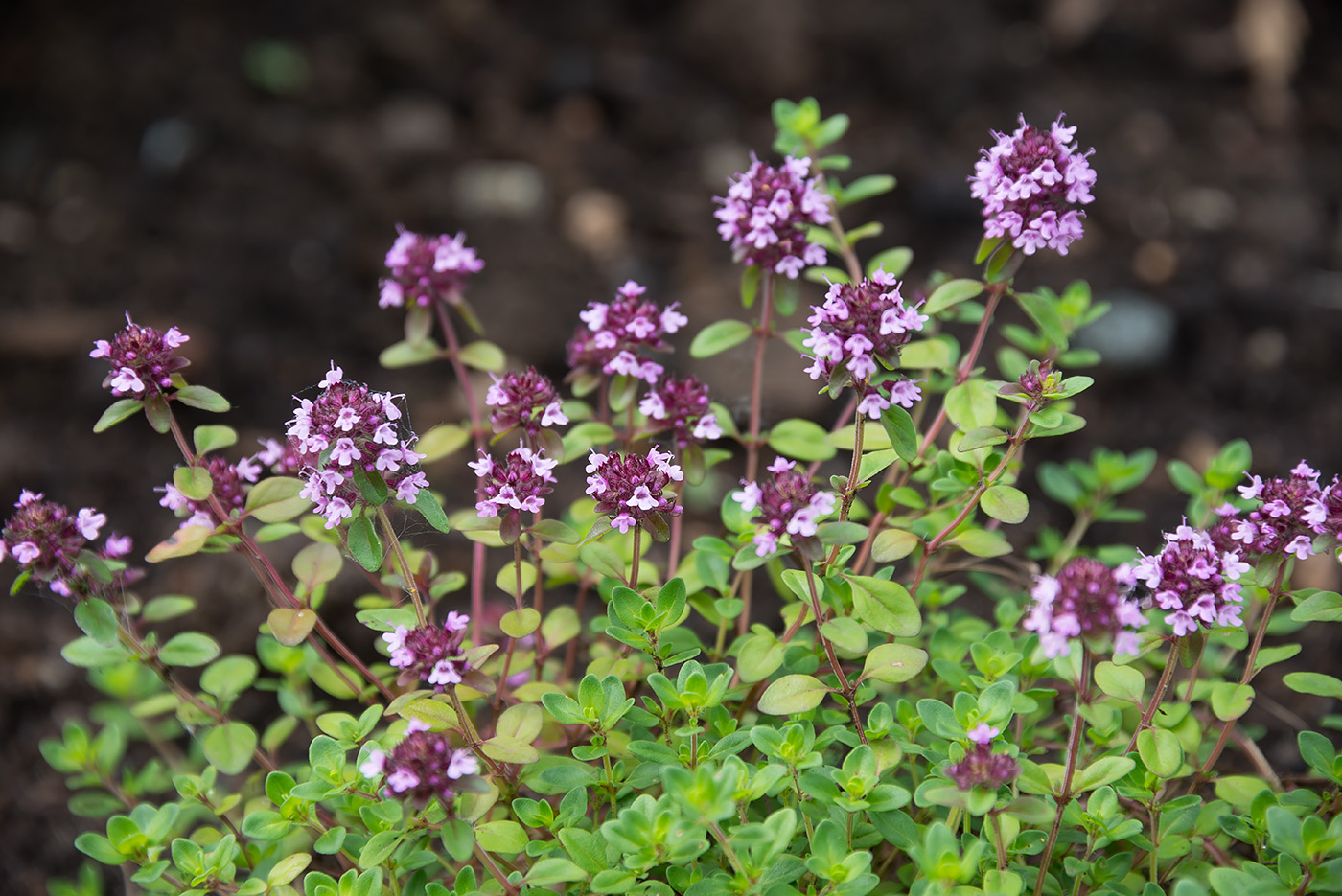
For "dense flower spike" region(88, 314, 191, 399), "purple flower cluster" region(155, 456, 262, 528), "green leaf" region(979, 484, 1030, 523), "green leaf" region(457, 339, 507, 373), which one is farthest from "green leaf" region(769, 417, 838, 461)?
"dense flower spike" region(88, 314, 191, 399)

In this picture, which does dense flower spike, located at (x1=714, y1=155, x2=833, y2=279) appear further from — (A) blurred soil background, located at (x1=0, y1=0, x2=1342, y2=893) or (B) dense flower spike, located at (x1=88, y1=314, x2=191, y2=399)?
(A) blurred soil background, located at (x1=0, y1=0, x2=1342, y2=893)

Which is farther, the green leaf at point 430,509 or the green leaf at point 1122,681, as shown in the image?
the green leaf at point 1122,681

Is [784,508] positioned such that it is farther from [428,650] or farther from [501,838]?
[501,838]

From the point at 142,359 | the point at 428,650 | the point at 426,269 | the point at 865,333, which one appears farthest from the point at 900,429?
the point at 142,359

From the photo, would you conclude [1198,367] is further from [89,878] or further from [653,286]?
[89,878]

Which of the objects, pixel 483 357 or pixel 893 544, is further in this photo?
pixel 483 357

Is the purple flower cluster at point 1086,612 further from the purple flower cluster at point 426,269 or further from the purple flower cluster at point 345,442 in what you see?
the purple flower cluster at point 426,269

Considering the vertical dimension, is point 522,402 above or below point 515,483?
above

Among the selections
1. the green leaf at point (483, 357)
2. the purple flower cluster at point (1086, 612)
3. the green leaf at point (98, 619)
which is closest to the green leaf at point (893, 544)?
the purple flower cluster at point (1086, 612)

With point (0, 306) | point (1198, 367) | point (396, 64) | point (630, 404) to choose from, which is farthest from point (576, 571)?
point (396, 64)
